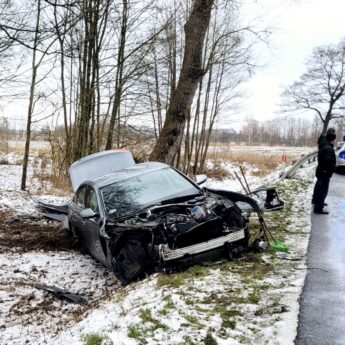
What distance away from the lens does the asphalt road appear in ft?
11.7

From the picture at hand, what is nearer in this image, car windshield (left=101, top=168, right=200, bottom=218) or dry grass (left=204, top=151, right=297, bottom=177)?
car windshield (left=101, top=168, right=200, bottom=218)

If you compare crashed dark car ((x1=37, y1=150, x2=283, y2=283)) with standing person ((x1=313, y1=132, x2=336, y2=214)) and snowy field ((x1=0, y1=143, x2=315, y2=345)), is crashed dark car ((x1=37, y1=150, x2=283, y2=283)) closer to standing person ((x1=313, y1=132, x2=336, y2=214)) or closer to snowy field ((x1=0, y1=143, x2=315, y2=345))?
snowy field ((x1=0, y1=143, x2=315, y2=345))

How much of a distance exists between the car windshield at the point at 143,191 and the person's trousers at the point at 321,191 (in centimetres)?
323

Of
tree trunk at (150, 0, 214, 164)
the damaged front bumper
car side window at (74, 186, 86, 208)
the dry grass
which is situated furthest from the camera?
the dry grass

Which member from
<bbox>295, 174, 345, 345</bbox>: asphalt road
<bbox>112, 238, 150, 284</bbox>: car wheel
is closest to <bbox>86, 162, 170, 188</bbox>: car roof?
<bbox>112, 238, 150, 284</bbox>: car wheel

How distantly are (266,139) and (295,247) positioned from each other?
291ft

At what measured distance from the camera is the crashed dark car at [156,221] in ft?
17.6

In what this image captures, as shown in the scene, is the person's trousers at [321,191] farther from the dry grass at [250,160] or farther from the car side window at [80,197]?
the dry grass at [250,160]

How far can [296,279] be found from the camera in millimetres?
4957

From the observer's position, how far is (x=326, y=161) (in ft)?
28.2

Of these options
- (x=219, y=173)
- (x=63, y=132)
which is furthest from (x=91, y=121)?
(x=219, y=173)

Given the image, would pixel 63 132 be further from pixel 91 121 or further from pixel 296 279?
pixel 296 279

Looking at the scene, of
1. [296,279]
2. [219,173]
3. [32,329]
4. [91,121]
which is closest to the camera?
[32,329]

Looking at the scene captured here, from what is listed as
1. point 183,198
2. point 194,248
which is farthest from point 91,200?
point 194,248
